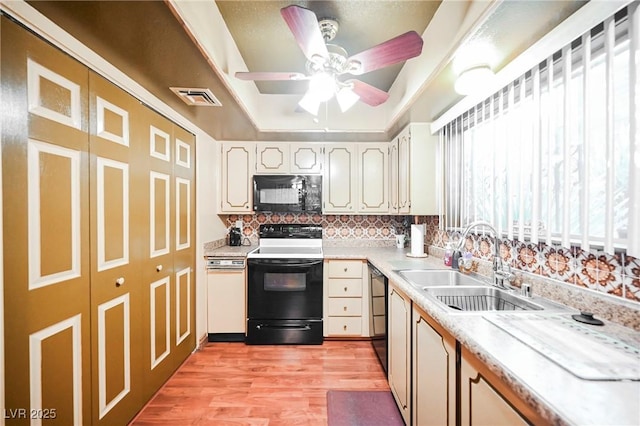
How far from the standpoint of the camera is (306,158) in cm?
306

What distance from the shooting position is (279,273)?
2645 millimetres

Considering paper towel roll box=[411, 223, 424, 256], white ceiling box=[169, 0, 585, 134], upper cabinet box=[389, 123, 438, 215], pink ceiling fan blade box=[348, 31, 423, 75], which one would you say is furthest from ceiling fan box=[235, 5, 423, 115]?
paper towel roll box=[411, 223, 424, 256]

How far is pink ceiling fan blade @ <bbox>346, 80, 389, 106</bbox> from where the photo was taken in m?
1.65

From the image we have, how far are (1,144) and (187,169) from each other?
1.40 metres

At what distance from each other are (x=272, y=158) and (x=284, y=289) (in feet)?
4.87

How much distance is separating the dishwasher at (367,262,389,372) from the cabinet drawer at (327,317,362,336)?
29 centimetres

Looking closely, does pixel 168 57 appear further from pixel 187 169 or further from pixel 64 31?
pixel 187 169

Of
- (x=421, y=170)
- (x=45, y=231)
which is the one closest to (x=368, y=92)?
(x=421, y=170)

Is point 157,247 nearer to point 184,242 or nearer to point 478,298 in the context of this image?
point 184,242

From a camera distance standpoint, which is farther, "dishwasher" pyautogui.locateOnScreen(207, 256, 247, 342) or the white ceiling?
"dishwasher" pyautogui.locateOnScreen(207, 256, 247, 342)

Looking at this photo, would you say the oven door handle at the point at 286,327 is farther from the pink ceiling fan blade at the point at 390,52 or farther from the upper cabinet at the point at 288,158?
the pink ceiling fan blade at the point at 390,52

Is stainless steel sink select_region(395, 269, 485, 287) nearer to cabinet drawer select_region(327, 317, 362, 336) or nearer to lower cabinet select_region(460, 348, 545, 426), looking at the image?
lower cabinet select_region(460, 348, 545, 426)

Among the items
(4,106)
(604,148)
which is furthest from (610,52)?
(4,106)

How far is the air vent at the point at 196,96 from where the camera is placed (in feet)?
5.73
